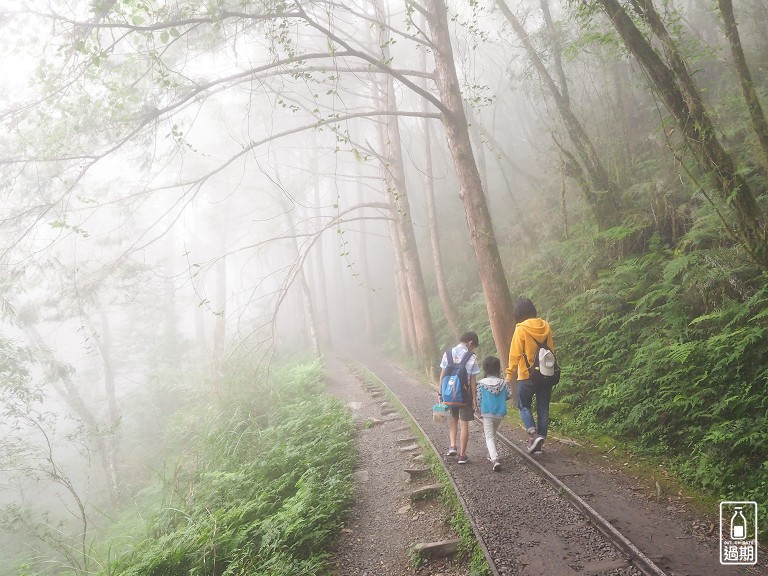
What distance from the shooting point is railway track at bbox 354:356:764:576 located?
3.73 m

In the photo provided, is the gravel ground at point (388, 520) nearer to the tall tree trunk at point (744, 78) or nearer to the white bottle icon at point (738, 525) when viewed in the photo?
the white bottle icon at point (738, 525)

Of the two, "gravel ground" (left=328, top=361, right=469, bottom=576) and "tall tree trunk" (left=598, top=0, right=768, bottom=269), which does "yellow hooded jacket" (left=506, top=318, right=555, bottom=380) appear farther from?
"tall tree trunk" (left=598, top=0, right=768, bottom=269)

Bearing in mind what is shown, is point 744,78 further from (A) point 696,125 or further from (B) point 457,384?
(B) point 457,384

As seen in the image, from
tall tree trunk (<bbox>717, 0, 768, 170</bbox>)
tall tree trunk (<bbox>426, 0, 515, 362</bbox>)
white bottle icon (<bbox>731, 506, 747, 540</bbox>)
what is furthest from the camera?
tall tree trunk (<bbox>426, 0, 515, 362</bbox>)

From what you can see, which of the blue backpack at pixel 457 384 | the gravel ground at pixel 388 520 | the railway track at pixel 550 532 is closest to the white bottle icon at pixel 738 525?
the railway track at pixel 550 532

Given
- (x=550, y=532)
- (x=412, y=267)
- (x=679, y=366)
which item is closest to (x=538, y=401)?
(x=679, y=366)

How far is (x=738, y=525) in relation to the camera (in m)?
4.11

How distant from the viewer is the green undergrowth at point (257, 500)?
15.5ft

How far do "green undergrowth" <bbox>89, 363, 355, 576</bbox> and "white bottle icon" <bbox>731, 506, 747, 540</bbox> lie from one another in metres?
3.90

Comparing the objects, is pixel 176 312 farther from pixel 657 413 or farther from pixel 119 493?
pixel 657 413

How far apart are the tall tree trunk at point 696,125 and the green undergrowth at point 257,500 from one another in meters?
6.00

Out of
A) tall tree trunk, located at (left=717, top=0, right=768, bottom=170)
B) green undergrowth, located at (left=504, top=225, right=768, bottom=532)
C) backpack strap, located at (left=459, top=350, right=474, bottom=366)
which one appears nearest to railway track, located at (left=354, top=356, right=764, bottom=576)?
green undergrowth, located at (left=504, top=225, right=768, bottom=532)

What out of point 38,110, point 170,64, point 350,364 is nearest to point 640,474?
point 38,110

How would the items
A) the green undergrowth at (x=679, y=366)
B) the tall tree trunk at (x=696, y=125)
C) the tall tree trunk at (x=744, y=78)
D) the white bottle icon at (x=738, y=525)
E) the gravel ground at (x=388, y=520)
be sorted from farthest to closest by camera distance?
the tall tree trunk at (x=744, y=78)
the tall tree trunk at (x=696, y=125)
the green undergrowth at (x=679, y=366)
the gravel ground at (x=388, y=520)
the white bottle icon at (x=738, y=525)
